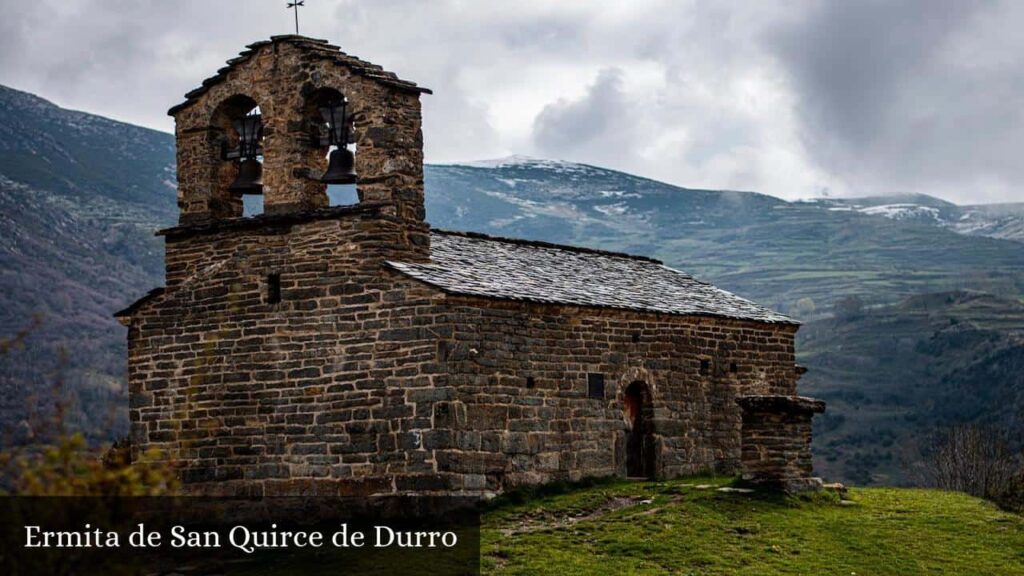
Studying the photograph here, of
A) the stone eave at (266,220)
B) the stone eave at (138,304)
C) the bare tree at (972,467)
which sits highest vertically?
the stone eave at (266,220)

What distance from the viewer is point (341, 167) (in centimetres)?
2233

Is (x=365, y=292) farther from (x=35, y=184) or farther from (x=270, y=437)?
(x=35, y=184)

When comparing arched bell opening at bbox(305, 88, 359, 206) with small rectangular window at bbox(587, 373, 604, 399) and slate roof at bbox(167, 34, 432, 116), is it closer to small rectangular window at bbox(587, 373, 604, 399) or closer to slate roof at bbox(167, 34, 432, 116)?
slate roof at bbox(167, 34, 432, 116)

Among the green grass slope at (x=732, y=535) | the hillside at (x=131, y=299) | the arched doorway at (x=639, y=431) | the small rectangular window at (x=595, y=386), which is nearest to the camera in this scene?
the green grass slope at (x=732, y=535)

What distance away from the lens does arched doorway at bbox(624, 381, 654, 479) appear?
24.8m

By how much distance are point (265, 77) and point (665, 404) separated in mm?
8943

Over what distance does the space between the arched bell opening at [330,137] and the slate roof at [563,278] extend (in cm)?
197

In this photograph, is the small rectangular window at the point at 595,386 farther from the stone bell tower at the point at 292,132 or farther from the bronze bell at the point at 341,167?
the bronze bell at the point at 341,167

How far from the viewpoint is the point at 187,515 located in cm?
2244

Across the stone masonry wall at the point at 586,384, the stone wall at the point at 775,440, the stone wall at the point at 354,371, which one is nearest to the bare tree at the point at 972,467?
the stone masonry wall at the point at 586,384

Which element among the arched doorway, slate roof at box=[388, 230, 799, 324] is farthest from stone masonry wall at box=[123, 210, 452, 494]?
the arched doorway

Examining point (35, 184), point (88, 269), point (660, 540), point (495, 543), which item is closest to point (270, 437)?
point (495, 543)

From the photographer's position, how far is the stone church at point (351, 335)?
20.9m


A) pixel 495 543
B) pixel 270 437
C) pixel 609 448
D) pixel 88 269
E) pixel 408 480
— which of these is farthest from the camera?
pixel 88 269
